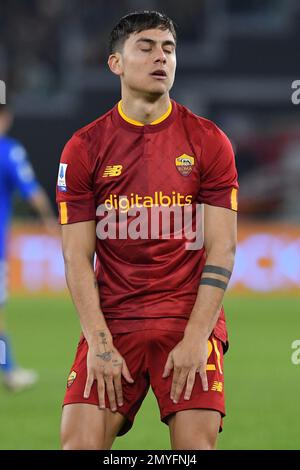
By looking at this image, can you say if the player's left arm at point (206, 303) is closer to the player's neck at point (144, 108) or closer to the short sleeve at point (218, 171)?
the short sleeve at point (218, 171)

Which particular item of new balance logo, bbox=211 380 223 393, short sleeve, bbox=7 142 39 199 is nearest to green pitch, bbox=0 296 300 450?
short sleeve, bbox=7 142 39 199

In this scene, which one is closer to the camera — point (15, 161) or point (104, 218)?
point (104, 218)

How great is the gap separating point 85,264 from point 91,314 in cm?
19

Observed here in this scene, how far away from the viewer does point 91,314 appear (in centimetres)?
404

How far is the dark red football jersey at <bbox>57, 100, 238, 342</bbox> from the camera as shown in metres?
4.07

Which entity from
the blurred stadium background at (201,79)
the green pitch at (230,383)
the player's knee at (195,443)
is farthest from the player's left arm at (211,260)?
the blurred stadium background at (201,79)

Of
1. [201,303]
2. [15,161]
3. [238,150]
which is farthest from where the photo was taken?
[238,150]

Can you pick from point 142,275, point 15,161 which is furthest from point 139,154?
point 15,161

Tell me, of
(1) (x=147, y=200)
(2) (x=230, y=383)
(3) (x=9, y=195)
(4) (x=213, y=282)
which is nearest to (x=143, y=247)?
(1) (x=147, y=200)

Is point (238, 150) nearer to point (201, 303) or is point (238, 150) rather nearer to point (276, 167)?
point (276, 167)

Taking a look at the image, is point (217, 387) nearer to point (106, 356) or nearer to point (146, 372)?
point (146, 372)

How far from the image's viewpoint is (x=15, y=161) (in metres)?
8.72

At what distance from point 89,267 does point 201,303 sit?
1.46ft

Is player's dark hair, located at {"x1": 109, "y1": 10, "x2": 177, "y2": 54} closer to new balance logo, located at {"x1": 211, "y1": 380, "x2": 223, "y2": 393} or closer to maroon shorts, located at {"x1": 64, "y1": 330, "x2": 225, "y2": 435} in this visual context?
maroon shorts, located at {"x1": 64, "y1": 330, "x2": 225, "y2": 435}
